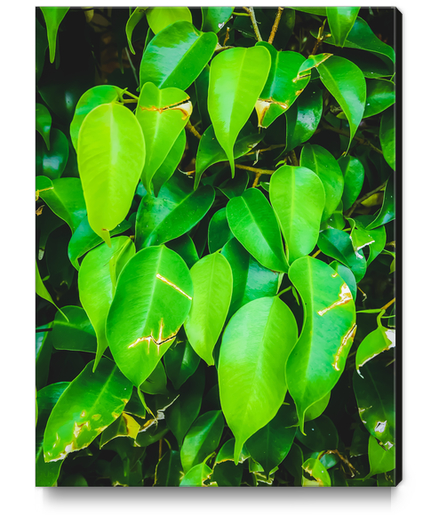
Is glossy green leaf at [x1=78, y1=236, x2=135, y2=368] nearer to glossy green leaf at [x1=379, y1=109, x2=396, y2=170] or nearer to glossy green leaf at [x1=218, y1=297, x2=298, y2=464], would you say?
glossy green leaf at [x1=218, y1=297, x2=298, y2=464]

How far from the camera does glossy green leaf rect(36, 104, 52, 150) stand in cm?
90

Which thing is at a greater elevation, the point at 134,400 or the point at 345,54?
the point at 345,54

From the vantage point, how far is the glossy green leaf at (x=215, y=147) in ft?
2.78

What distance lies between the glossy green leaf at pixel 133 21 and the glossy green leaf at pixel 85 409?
0.52 meters

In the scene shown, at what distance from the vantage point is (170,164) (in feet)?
2.77

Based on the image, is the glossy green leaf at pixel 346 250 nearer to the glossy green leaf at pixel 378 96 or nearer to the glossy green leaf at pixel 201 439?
the glossy green leaf at pixel 378 96

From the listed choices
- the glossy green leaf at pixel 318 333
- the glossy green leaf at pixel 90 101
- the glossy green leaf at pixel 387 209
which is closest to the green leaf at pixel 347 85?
the glossy green leaf at pixel 387 209

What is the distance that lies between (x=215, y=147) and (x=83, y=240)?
259 mm

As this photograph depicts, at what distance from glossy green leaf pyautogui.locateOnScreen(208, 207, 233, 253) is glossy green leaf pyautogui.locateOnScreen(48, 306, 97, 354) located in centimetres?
24

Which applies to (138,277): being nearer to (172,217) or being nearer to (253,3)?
(172,217)

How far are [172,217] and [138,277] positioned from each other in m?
0.11

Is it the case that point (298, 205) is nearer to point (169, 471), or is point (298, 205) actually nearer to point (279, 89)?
point (279, 89)
